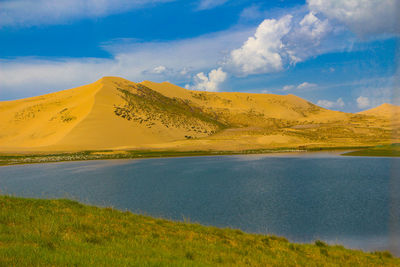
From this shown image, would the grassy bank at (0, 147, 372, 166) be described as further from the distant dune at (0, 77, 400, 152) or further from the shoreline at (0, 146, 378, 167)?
the distant dune at (0, 77, 400, 152)

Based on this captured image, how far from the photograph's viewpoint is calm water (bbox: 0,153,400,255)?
2161 centimetres

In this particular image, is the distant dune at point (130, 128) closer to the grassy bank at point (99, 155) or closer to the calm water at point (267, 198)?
the grassy bank at point (99, 155)

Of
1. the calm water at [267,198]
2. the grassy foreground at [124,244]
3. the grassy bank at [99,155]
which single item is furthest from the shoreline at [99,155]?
the grassy foreground at [124,244]

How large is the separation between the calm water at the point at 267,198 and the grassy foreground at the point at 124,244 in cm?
496

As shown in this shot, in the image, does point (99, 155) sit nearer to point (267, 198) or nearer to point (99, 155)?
point (99, 155)

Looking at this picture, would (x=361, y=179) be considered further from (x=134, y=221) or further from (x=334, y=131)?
(x=334, y=131)

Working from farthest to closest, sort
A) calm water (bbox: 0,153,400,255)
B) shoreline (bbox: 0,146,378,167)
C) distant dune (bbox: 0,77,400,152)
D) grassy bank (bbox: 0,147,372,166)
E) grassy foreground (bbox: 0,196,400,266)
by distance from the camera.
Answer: distant dune (bbox: 0,77,400,152) < grassy bank (bbox: 0,147,372,166) < shoreline (bbox: 0,146,378,167) < calm water (bbox: 0,153,400,255) < grassy foreground (bbox: 0,196,400,266)

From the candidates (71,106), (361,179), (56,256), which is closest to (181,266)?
→ (56,256)

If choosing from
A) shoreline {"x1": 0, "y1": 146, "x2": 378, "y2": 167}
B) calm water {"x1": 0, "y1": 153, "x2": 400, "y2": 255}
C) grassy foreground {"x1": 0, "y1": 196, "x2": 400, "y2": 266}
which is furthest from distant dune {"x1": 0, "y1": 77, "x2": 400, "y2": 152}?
grassy foreground {"x1": 0, "y1": 196, "x2": 400, "y2": 266}

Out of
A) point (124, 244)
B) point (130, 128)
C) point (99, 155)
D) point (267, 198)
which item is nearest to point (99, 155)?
point (99, 155)

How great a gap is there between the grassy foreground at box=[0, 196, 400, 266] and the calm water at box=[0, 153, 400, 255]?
4.96 metres

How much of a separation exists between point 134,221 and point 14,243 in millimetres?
7422

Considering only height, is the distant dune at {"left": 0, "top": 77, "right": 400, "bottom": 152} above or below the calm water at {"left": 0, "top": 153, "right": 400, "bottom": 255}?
above

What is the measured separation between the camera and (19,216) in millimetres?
14664
